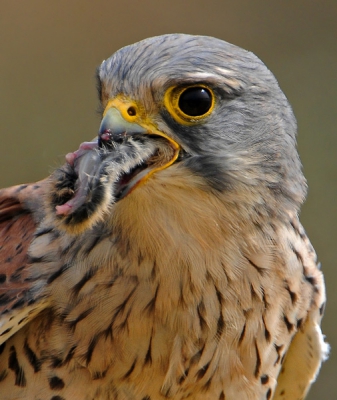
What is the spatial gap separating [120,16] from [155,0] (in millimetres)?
224

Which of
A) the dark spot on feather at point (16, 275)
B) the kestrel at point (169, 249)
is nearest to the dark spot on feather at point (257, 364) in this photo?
the kestrel at point (169, 249)

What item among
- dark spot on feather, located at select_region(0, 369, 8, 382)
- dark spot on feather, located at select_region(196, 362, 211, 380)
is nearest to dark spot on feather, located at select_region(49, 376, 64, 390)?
dark spot on feather, located at select_region(0, 369, 8, 382)

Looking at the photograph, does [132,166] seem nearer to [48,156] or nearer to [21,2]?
[48,156]

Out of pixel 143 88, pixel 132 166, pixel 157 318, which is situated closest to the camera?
pixel 132 166

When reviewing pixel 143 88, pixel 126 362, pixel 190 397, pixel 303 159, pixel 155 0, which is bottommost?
pixel 303 159

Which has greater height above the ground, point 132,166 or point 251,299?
point 132,166

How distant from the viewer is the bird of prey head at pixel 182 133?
174 centimetres

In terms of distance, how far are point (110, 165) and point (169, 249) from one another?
373 mm

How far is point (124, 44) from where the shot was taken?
4621mm

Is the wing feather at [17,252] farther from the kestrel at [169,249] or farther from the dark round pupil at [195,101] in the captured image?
the dark round pupil at [195,101]

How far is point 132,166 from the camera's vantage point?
1.75 m

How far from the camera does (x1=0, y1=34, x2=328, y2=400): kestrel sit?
185cm

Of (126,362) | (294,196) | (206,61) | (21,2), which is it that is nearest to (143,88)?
(206,61)

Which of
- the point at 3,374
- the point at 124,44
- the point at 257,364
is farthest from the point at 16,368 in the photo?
the point at 124,44
